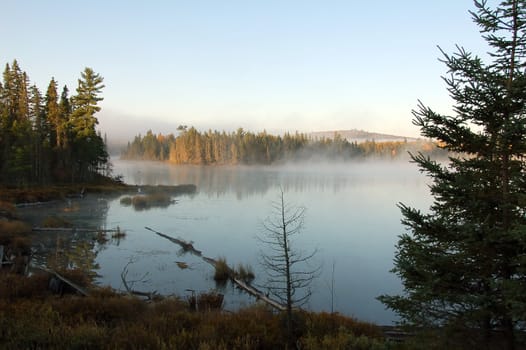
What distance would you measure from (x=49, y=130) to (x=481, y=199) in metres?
61.0

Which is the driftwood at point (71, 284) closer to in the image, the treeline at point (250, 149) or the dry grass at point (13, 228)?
the dry grass at point (13, 228)

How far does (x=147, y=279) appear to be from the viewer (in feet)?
46.5

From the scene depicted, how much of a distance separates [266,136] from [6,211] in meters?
155

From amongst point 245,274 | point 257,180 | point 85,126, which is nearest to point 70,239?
point 245,274

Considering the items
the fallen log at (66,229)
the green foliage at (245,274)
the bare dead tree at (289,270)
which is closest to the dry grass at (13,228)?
the fallen log at (66,229)

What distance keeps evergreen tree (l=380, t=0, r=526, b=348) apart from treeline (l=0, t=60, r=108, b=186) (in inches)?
1956

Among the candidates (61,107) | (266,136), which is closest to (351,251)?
(61,107)

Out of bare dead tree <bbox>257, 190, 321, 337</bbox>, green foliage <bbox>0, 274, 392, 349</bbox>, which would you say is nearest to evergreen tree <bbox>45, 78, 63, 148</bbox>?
bare dead tree <bbox>257, 190, 321, 337</bbox>

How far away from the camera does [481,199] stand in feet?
20.8

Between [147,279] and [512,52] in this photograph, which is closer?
[512,52]

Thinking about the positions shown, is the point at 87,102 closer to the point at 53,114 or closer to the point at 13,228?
the point at 53,114

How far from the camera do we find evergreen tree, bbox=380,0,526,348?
596 centimetres

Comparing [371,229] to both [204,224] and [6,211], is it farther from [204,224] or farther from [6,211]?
[6,211]

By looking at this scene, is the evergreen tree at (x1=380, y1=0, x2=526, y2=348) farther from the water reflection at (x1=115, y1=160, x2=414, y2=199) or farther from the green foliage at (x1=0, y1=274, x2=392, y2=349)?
the water reflection at (x1=115, y1=160, x2=414, y2=199)
